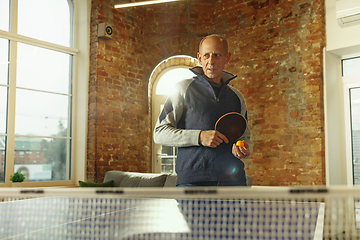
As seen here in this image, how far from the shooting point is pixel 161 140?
5.05 feet

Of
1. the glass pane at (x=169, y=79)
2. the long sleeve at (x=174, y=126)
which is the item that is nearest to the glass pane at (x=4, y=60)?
the glass pane at (x=169, y=79)

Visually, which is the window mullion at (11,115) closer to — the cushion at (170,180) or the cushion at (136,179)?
the cushion at (136,179)

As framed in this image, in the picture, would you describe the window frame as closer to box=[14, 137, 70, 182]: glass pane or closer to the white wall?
the white wall

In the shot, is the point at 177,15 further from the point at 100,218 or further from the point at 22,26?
the point at 100,218

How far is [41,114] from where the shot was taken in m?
5.19

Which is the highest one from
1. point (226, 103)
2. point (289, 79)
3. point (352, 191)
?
point (289, 79)

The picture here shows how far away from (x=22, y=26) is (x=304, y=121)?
4.31 meters

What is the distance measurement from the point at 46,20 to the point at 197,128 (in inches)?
184

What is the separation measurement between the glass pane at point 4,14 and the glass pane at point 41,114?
2.95 feet

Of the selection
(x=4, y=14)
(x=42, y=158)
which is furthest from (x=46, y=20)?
(x=42, y=158)

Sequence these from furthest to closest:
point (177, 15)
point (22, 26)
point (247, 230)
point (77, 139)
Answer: point (177, 15), point (77, 139), point (22, 26), point (247, 230)

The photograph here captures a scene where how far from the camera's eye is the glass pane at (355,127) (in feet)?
16.3

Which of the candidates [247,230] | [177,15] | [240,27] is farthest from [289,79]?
[247,230]

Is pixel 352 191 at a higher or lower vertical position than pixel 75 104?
lower
